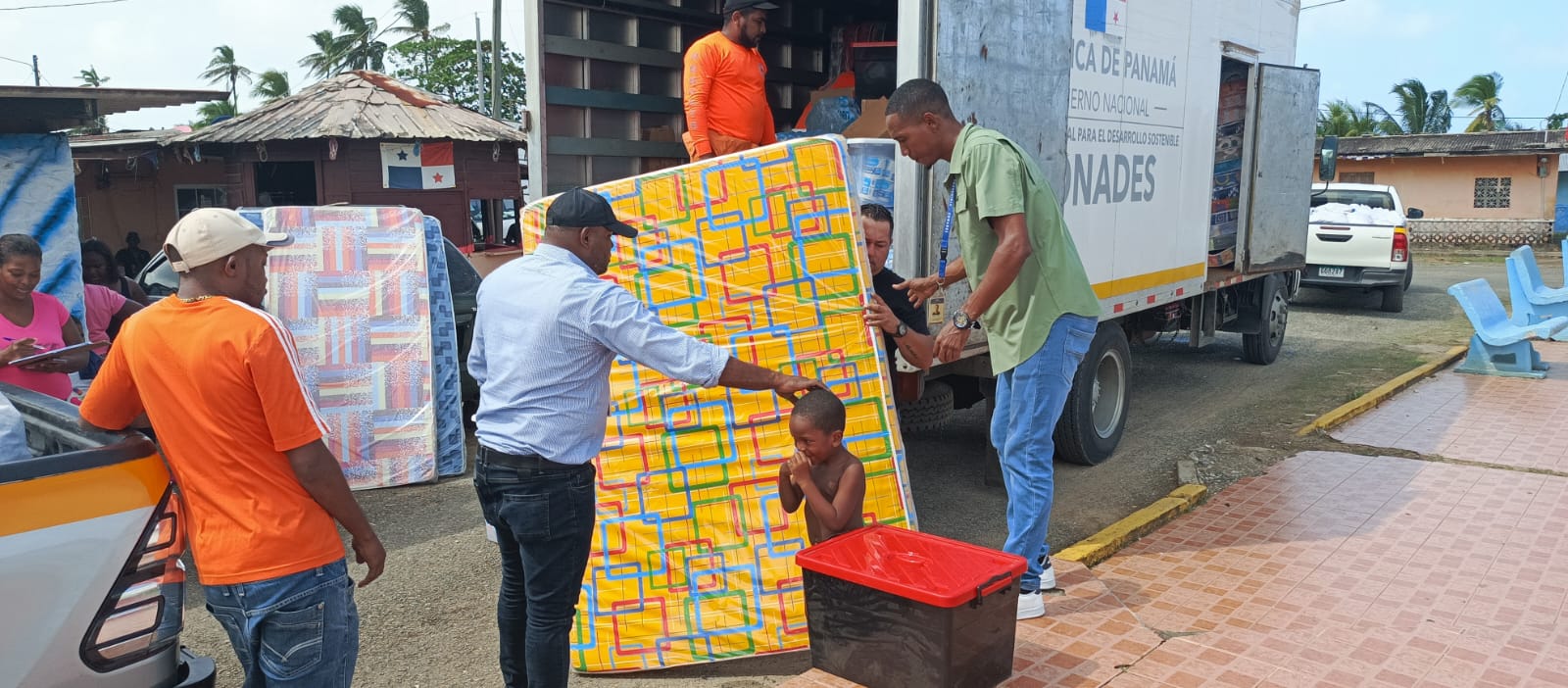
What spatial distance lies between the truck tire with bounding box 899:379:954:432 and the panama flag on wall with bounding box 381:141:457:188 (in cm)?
1234

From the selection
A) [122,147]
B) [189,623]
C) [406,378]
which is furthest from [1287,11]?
[122,147]

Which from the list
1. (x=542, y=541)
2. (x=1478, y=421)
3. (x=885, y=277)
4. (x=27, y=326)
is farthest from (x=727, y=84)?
(x=1478, y=421)

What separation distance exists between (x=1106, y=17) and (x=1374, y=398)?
14.0 feet

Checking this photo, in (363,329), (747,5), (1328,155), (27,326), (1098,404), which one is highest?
(747,5)

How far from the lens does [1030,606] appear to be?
415 cm

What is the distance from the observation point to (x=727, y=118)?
5.85 m

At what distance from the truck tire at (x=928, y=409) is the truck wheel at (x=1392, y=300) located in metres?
11.9

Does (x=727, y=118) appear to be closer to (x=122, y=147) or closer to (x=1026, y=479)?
(x=1026, y=479)

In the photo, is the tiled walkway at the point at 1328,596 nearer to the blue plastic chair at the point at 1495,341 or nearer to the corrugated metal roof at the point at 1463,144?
the blue plastic chair at the point at 1495,341

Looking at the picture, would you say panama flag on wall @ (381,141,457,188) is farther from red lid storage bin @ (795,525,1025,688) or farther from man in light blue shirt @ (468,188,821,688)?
red lid storage bin @ (795,525,1025,688)

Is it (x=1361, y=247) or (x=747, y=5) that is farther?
(x=1361, y=247)

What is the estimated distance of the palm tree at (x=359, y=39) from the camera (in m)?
38.0

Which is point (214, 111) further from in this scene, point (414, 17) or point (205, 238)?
point (205, 238)

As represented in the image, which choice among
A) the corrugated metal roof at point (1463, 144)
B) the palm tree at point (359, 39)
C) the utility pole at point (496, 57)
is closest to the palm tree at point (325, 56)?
the palm tree at point (359, 39)
